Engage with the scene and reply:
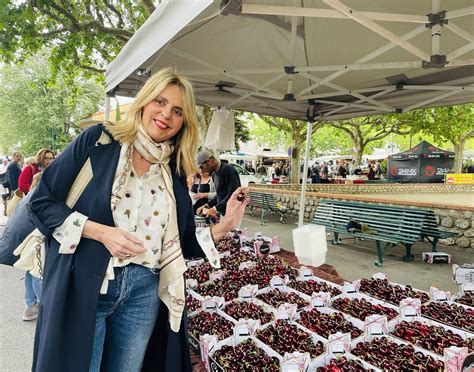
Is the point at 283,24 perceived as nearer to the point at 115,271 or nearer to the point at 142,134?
the point at 142,134

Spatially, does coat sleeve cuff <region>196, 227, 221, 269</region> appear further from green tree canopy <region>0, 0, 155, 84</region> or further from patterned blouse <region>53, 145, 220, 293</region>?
green tree canopy <region>0, 0, 155, 84</region>

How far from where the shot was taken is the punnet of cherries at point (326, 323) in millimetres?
2297

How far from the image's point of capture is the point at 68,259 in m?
1.25

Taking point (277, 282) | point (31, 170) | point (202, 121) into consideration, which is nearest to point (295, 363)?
point (277, 282)

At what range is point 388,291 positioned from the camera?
2904mm

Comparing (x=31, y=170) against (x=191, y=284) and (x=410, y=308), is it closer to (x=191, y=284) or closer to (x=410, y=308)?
(x=191, y=284)

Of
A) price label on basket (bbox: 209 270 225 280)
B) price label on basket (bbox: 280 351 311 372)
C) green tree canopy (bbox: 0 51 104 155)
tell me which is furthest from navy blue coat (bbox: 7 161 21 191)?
green tree canopy (bbox: 0 51 104 155)

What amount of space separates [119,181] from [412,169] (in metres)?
22.2

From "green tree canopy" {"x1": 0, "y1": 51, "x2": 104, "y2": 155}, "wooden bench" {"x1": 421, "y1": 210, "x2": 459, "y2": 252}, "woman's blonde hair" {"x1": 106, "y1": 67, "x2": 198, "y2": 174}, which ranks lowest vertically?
"wooden bench" {"x1": 421, "y1": 210, "x2": 459, "y2": 252}

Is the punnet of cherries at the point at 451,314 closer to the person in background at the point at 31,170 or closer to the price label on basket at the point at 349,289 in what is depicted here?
the price label on basket at the point at 349,289

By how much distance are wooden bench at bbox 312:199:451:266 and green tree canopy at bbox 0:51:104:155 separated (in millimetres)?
26475

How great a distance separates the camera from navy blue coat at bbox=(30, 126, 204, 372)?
4.01 ft

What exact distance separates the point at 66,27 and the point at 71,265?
8194 mm

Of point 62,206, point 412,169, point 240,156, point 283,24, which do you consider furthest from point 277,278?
point 240,156
